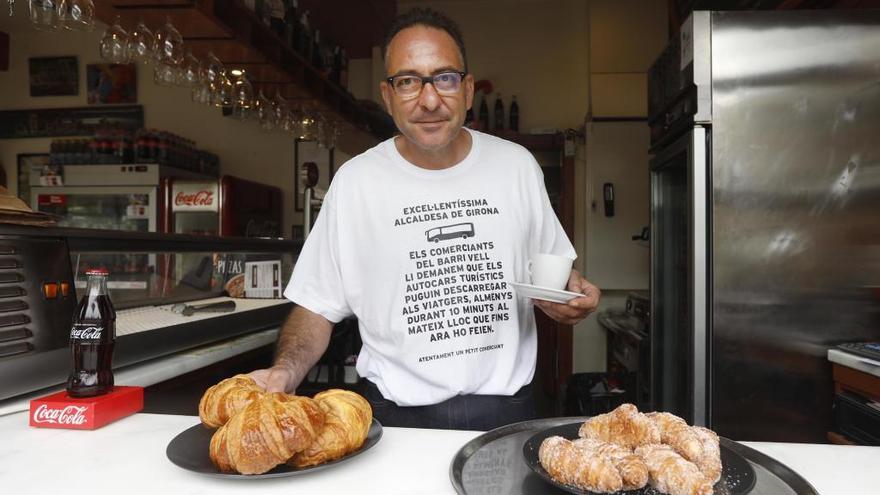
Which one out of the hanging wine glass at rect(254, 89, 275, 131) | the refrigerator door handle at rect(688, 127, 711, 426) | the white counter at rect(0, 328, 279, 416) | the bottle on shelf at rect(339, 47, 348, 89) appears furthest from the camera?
the bottle on shelf at rect(339, 47, 348, 89)

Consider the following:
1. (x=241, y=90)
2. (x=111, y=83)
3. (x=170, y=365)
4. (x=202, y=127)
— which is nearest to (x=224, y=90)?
(x=241, y=90)

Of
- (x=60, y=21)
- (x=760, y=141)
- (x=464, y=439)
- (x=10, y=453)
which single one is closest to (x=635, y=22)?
(x=760, y=141)

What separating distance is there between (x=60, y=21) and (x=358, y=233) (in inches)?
57.8

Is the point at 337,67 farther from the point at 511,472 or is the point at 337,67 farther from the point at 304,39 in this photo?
the point at 511,472

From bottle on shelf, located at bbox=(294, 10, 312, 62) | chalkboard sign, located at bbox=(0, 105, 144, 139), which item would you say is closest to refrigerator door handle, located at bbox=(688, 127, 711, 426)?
bottle on shelf, located at bbox=(294, 10, 312, 62)

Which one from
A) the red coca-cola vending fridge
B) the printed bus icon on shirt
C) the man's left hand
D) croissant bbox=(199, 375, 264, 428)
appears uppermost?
the red coca-cola vending fridge

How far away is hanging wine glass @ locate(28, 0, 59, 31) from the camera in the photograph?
6.72 ft

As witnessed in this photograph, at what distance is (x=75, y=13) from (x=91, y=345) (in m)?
1.51

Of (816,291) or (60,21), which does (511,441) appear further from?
(60,21)

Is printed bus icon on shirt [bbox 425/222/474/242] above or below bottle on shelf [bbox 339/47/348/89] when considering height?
below

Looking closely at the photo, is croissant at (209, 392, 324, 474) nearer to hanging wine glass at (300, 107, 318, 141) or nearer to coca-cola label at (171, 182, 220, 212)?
hanging wine glass at (300, 107, 318, 141)

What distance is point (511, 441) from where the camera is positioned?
2.92 feet

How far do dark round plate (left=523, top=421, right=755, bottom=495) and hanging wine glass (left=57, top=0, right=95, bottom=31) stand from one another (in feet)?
7.02

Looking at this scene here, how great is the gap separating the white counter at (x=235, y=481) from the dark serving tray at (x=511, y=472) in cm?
4
